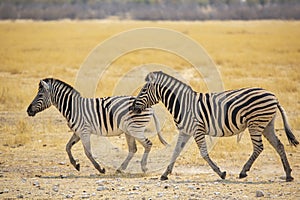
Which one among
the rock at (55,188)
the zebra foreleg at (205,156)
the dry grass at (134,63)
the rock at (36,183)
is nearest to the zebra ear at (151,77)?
the zebra foreleg at (205,156)

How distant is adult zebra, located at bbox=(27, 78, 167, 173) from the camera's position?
9.12 meters

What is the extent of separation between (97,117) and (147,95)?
0.99 meters

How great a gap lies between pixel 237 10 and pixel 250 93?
192 ft

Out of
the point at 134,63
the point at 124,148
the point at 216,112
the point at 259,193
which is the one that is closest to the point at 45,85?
the point at 124,148

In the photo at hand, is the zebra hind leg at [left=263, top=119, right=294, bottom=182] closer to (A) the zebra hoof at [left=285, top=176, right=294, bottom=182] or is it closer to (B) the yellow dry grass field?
(A) the zebra hoof at [left=285, top=176, right=294, bottom=182]

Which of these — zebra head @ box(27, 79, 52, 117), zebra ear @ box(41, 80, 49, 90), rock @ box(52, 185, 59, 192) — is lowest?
rock @ box(52, 185, 59, 192)

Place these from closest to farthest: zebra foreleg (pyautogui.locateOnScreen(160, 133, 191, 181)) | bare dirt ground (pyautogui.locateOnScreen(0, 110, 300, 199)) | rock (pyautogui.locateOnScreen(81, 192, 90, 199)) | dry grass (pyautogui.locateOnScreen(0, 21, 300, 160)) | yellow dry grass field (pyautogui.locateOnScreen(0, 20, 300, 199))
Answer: rock (pyautogui.locateOnScreen(81, 192, 90, 199)) → bare dirt ground (pyautogui.locateOnScreen(0, 110, 300, 199)) → yellow dry grass field (pyautogui.locateOnScreen(0, 20, 300, 199)) → zebra foreleg (pyautogui.locateOnScreen(160, 133, 191, 181)) → dry grass (pyautogui.locateOnScreen(0, 21, 300, 160))

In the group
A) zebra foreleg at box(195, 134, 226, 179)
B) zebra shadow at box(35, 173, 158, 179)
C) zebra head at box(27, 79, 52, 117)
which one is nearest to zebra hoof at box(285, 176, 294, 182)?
zebra foreleg at box(195, 134, 226, 179)

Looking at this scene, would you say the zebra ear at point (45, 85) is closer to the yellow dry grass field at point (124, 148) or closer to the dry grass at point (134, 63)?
the yellow dry grass field at point (124, 148)

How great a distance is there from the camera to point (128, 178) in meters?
8.68

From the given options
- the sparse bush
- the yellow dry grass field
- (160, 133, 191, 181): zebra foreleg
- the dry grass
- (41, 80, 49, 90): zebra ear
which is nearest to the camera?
the yellow dry grass field

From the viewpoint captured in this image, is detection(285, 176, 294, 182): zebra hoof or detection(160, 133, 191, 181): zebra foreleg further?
detection(160, 133, 191, 181): zebra foreleg

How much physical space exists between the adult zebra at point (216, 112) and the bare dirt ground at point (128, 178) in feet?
1.40

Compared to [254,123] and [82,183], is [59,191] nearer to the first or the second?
[82,183]
